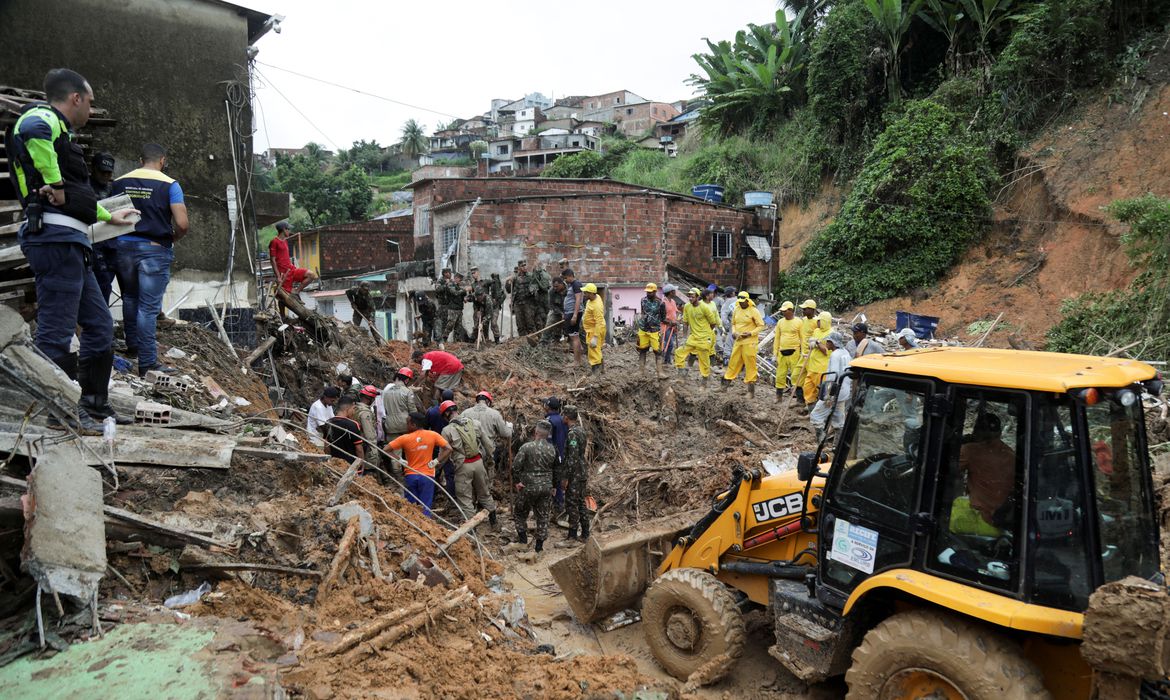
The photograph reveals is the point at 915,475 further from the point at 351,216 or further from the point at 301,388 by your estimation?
the point at 351,216

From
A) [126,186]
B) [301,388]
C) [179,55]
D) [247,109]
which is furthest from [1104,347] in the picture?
[179,55]

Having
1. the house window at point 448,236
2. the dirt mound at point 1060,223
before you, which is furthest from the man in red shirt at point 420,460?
the dirt mound at point 1060,223

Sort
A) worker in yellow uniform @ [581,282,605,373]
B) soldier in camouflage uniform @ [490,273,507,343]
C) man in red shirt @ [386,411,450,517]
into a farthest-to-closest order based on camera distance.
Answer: soldier in camouflage uniform @ [490,273,507,343] < worker in yellow uniform @ [581,282,605,373] < man in red shirt @ [386,411,450,517]

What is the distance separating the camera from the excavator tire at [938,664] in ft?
12.2

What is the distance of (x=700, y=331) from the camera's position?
1402 cm

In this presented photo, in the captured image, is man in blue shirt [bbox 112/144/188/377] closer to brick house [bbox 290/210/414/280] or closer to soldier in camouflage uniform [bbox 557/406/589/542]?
soldier in camouflage uniform [bbox 557/406/589/542]

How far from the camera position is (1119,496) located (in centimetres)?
386

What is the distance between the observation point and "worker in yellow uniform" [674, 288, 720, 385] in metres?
13.8

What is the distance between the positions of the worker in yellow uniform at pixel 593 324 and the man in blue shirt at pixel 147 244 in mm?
8122

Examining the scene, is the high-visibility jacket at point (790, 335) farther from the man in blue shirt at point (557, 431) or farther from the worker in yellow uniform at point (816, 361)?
the man in blue shirt at point (557, 431)

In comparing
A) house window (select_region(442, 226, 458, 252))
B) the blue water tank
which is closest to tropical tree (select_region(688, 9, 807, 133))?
the blue water tank

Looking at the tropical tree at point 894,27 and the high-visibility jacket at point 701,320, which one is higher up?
the tropical tree at point 894,27

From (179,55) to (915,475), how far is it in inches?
606

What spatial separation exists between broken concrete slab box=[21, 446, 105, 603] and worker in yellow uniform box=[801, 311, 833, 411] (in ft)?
A: 32.3
